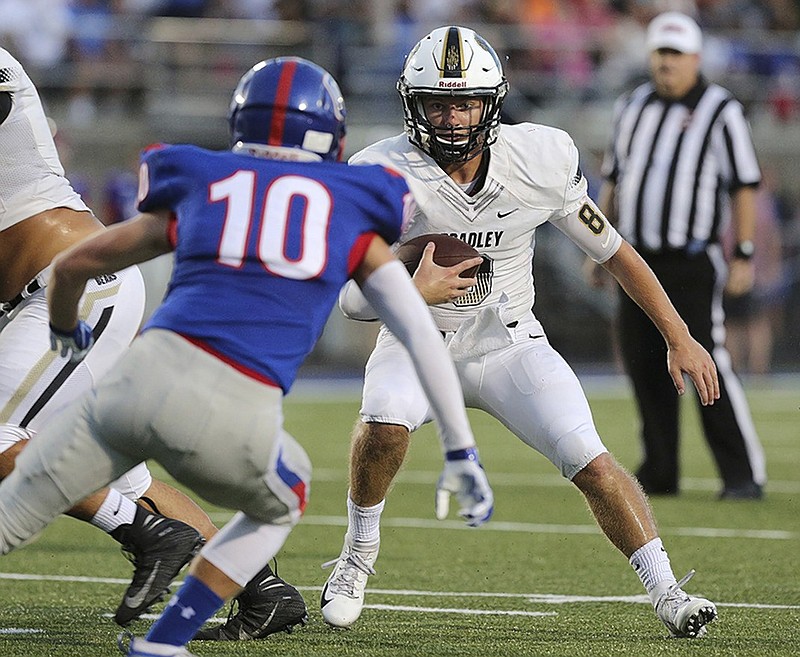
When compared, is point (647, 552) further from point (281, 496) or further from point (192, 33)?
point (192, 33)

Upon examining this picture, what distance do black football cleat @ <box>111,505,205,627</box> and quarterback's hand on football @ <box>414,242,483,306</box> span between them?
834mm

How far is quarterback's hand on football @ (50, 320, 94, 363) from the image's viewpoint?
127 inches

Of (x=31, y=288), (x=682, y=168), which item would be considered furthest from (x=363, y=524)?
(x=682, y=168)

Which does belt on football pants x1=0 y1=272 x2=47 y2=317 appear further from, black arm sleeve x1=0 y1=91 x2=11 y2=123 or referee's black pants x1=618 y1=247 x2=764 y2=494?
referee's black pants x1=618 y1=247 x2=764 y2=494

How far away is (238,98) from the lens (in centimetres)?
310

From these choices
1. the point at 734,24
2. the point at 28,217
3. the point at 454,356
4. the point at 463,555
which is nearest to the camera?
the point at 28,217

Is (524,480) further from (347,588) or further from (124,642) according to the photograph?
(124,642)

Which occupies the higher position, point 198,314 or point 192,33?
point 198,314

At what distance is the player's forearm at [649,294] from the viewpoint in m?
4.07

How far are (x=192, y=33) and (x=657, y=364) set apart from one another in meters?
8.55

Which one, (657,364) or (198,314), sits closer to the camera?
(198,314)

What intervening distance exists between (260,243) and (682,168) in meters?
4.74

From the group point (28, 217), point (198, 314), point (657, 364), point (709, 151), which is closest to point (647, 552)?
point (198, 314)

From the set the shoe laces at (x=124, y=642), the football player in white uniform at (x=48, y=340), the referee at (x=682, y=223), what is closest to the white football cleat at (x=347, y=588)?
the football player in white uniform at (x=48, y=340)
